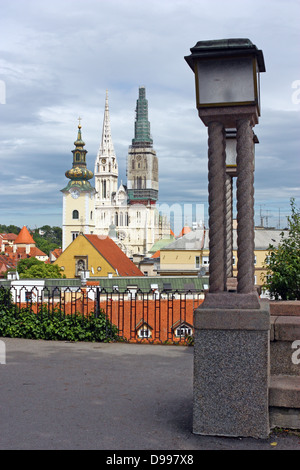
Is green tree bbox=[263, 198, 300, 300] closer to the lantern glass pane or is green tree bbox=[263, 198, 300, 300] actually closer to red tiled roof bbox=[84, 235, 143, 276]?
the lantern glass pane

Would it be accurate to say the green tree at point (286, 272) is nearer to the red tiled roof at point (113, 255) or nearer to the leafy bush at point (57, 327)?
the leafy bush at point (57, 327)

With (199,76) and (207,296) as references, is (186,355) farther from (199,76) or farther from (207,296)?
(199,76)

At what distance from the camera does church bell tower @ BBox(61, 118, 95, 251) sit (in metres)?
142

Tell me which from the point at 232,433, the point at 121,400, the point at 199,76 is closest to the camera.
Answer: the point at 232,433

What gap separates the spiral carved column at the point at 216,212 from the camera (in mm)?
5734

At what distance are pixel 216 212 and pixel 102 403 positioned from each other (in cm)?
245

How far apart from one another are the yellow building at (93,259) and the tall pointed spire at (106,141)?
10902 centimetres

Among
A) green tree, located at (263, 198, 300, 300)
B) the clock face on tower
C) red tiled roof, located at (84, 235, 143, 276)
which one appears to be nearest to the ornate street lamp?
green tree, located at (263, 198, 300, 300)

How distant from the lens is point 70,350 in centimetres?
1020

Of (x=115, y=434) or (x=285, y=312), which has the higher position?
(x=285, y=312)

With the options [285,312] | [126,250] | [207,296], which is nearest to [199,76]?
[207,296]

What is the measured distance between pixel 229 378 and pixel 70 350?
5.27 metres

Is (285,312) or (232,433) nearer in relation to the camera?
(232,433)
